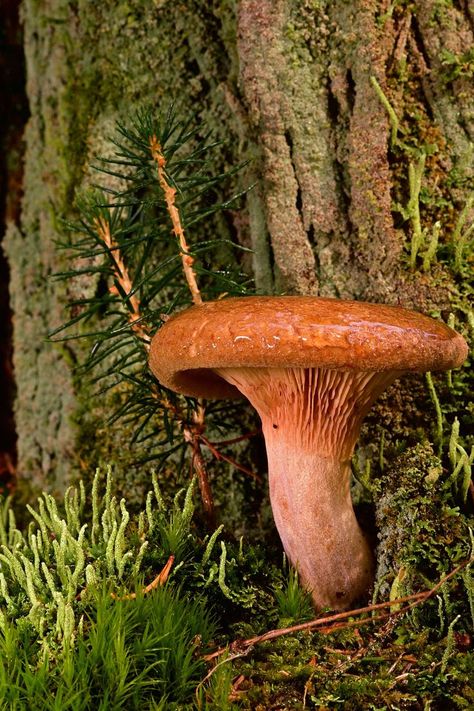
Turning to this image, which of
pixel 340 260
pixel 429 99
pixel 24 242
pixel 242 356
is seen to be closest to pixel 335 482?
pixel 242 356

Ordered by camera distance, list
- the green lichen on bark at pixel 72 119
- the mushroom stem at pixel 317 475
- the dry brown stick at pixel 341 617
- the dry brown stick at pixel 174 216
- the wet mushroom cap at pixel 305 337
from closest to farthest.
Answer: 1. the wet mushroom cap at pixel 305 337
2. the dry brown stick at pixel 341 617
3. the mushroom stem at pixel 317 475
4. the dry brown stick at pixel 174 216
5. the green lichen on bark at pixel 72 119

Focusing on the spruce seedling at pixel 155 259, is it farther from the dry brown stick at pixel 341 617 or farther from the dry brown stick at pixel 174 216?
the dry brown stick at pixel 341 617

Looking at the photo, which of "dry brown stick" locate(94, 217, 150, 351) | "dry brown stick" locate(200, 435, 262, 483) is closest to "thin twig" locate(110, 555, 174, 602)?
"dry brown stick" locate(200, 435, 262, 483)

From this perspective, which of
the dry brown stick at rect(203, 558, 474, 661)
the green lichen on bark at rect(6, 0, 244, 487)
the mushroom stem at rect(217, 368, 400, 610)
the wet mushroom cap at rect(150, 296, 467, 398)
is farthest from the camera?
the green lichen on bark at rect(6, 0, 244, 487)

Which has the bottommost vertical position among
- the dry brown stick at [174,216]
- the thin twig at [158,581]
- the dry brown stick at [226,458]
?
the thin twig at [158,581]

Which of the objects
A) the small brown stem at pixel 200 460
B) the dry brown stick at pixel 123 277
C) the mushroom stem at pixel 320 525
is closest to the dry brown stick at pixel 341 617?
the mushroom stem at pixel 320 525

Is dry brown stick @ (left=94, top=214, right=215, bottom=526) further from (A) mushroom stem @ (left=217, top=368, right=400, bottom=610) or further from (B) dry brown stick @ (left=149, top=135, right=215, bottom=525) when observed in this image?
(A) mushroom stem @ (left=217, top=368, right=400, bottom=610)

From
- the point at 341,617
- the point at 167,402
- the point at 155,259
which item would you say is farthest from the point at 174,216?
the point at 341,617
